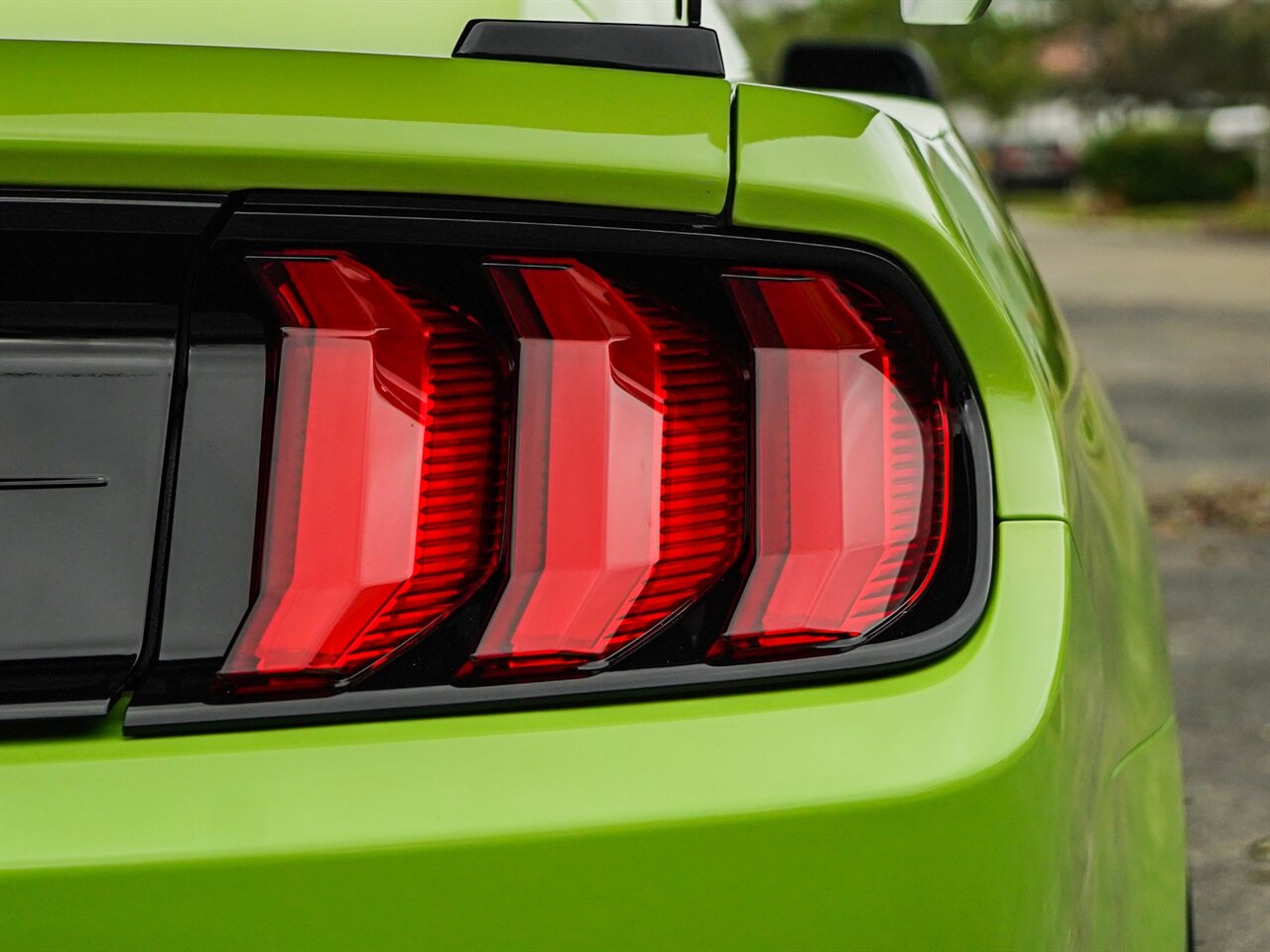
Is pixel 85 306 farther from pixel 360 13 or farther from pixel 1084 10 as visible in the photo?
pixel 1084 10

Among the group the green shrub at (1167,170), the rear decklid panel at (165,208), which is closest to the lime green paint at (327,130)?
the rear decklid panel at (165,208)

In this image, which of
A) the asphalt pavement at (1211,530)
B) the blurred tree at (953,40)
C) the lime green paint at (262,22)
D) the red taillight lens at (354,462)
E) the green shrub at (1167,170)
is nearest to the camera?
the red taillight lens at (354,462)

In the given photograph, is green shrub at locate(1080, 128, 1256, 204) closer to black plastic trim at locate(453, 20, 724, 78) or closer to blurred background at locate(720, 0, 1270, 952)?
blurred background at locate(720, 0, 1270, 952)

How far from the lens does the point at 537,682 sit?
1004 millimetres

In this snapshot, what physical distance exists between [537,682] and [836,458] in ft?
0.90

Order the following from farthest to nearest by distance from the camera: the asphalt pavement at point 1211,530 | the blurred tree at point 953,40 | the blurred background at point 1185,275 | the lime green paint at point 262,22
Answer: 1. the blurred tree at point 953,40
2. the blurred background at point 1185,275
3. the asphalt pavement at point 1211,530
4. the lime green paint at point 262,22

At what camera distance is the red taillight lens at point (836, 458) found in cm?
104

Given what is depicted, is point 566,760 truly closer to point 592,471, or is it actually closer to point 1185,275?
point 592,471

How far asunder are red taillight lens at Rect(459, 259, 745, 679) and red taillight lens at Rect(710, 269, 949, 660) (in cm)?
6

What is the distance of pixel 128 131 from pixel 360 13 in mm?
333

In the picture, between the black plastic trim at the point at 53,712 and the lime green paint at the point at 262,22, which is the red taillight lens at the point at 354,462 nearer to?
the black plastic trim at the point at 53,712

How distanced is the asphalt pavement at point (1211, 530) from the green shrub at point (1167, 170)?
16.0m

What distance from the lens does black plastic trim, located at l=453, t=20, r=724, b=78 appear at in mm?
1035

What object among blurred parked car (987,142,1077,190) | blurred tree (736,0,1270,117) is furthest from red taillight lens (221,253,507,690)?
blurred parked car (987,142,1077,190)
